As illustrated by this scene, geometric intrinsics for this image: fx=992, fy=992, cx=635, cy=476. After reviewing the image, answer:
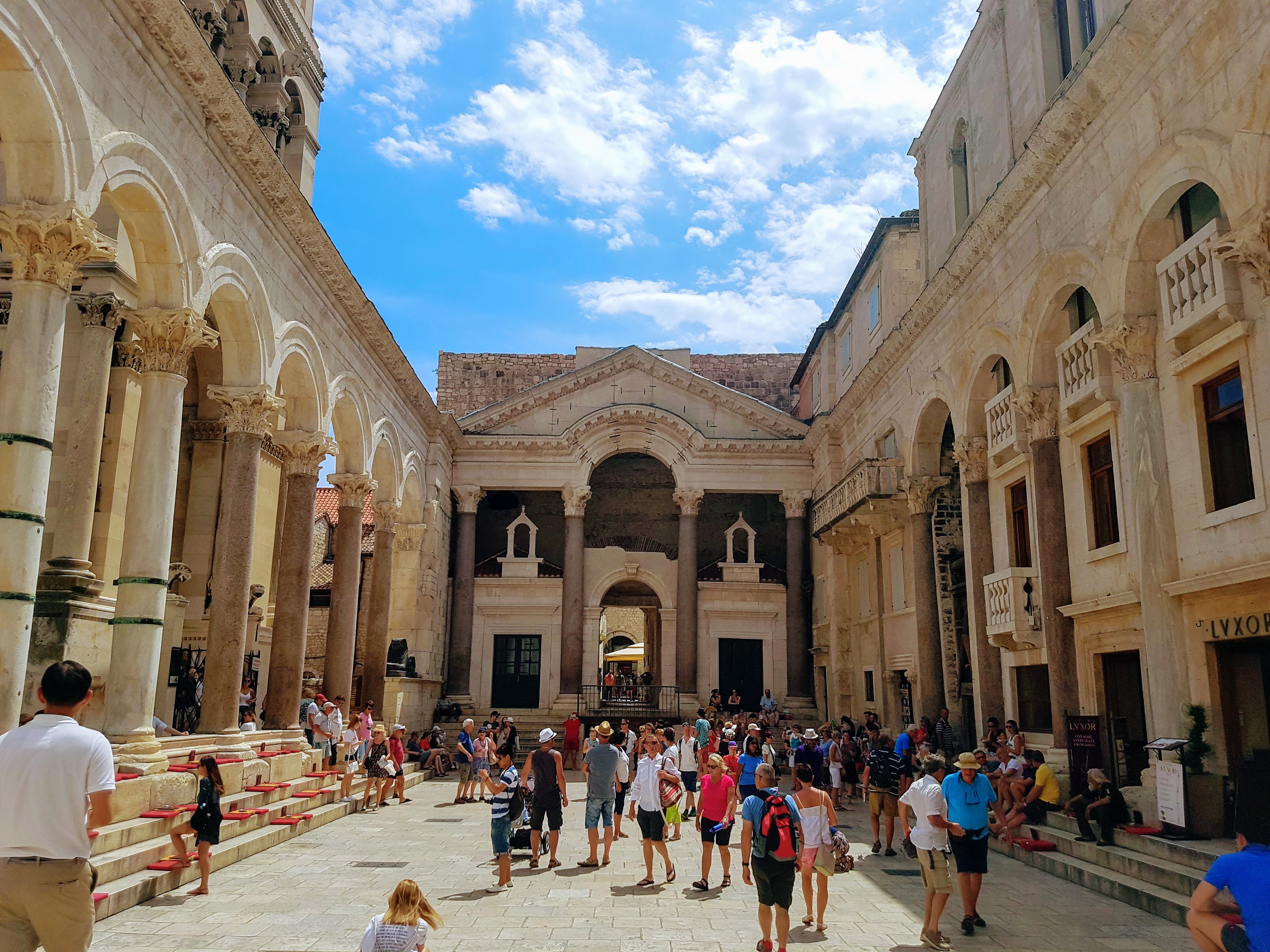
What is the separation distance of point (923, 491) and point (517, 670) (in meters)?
15.2

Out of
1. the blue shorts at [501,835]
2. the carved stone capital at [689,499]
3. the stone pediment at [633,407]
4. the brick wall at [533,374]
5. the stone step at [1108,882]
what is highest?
the brick wall at [533,374]

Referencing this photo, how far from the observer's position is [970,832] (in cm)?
887

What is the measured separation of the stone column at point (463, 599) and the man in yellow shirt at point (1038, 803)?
63.5 feet

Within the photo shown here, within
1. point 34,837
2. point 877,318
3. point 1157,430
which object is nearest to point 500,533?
point 877,318

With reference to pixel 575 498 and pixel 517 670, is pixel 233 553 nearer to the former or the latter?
pixel 575 498

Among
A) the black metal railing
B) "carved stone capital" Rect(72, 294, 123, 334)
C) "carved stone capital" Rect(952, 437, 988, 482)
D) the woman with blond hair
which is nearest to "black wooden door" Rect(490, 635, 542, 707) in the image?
the black metal railing

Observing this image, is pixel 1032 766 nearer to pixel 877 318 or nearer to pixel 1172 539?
pixel 1172 539

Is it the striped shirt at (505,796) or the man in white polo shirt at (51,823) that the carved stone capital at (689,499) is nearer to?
the striped shirt at (505,796)

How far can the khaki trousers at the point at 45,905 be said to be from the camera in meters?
4.38

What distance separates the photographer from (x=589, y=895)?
1027 cm

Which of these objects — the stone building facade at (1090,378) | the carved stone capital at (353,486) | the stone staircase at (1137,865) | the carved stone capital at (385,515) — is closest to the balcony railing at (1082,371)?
the stone building facade at (1090,378)

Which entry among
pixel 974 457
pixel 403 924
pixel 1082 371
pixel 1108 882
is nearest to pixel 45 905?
pixel 403 924

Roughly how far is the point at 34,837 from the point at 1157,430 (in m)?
12.2

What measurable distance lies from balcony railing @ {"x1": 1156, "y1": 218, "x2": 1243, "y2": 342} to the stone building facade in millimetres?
35
